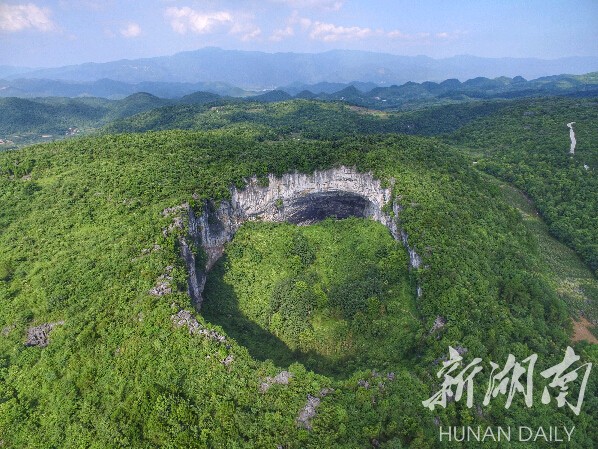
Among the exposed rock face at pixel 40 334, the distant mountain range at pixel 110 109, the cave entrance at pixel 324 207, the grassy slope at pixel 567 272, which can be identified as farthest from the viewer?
the distant mountain range at pixel 110 109

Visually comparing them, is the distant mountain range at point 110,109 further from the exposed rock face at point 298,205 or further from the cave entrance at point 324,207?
the exposed rock face at point 298,205

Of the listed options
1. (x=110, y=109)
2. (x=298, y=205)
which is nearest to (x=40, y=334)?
(x=298, y=205)

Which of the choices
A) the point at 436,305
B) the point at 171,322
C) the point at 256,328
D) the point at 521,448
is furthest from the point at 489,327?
the point at 171,322

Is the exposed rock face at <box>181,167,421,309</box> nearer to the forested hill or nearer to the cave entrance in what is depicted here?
the cave entrance

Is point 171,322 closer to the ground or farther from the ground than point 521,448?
farther from the ground

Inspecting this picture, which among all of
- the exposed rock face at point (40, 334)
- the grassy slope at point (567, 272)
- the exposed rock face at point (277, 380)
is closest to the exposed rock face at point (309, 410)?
the exposed rock face at point (277, 380)

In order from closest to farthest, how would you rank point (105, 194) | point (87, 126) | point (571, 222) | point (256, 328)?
point (256, 328) < point (105, 194) < point (571, 222) < point (87, 126)

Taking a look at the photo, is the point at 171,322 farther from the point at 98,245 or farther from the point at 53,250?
the point at 53,250
